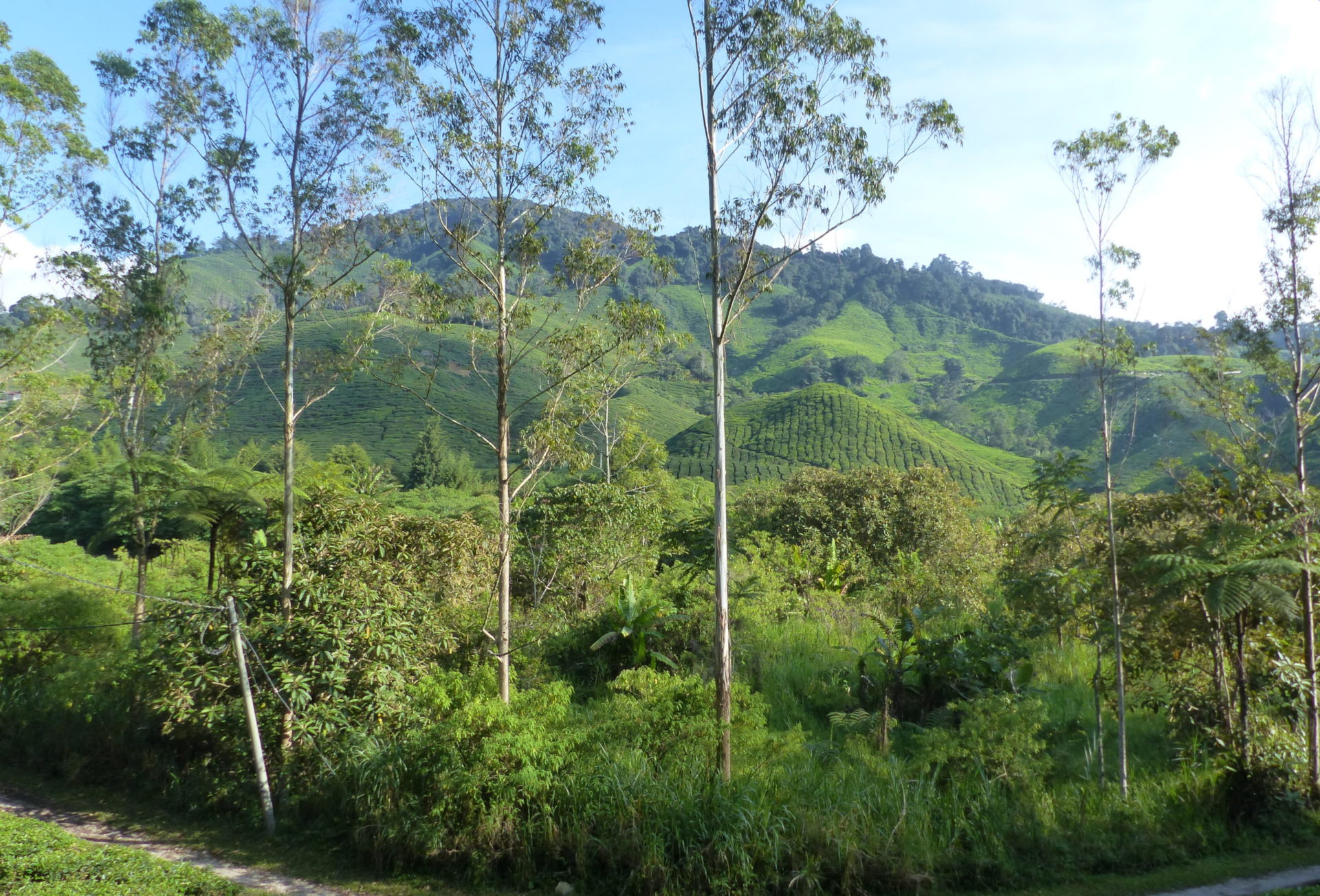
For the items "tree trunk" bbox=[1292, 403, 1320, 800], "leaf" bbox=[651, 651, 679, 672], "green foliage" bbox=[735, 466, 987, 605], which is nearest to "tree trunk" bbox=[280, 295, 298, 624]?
"leaf" bbox=[651, 651, 679, 672]

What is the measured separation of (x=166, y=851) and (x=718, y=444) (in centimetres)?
643

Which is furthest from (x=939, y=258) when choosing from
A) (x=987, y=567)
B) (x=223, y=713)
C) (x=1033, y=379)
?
(x=223, y=713)

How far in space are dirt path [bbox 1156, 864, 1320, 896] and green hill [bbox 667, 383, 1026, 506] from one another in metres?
56.4

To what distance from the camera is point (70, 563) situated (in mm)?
17031

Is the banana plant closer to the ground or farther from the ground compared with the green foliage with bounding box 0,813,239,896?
farther from the ground

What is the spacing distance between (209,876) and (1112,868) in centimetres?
740

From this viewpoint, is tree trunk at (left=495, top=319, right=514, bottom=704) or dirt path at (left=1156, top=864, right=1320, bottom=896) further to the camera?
tree trunk at (left=495, top=319, right=514, bottom=704)

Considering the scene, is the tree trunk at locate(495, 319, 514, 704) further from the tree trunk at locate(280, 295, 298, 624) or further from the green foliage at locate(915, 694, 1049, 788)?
the green foliage at locate(915, 694, 1049, 788)

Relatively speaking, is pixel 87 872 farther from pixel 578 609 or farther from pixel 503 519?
pixel 578 609

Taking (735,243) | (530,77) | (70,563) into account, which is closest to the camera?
(735,243)

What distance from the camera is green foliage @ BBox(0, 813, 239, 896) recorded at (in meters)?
5.90

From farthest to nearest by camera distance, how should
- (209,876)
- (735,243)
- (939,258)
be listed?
1. (939,258)
2. (735,243)
3. (209,876)

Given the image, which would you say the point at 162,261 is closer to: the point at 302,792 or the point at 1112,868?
the point at 302,792

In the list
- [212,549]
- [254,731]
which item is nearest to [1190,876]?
[254,731]
